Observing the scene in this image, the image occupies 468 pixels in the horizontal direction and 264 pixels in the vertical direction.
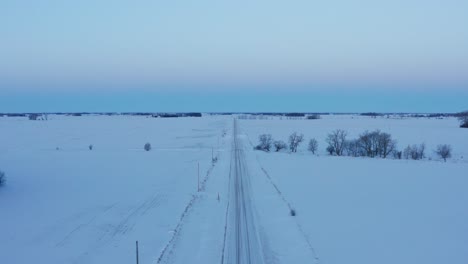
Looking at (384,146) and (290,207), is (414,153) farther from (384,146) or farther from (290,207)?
(290,207)

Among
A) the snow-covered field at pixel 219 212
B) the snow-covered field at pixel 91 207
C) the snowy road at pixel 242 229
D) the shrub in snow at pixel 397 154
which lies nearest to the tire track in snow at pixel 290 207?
the snow-covered field at pixel 219 212

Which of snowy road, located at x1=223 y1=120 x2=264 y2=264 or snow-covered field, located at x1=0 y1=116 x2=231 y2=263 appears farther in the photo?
snow-covered field, located at x1=0 y1=116 x2=231 y2=263

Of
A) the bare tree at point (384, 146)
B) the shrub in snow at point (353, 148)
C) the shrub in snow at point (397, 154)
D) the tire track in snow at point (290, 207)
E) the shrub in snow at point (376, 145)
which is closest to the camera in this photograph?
the tire track in snow at point (290, 207)

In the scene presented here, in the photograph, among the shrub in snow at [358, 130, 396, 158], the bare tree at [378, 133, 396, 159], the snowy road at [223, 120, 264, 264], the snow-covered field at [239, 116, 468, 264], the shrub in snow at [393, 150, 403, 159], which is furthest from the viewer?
the shrub in snow at [358, 130, 396, 158]

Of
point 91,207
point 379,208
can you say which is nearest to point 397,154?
point 379,208

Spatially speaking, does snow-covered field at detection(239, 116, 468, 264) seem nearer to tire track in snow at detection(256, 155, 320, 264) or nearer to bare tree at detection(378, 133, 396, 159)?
tire track in snow at detection(256, 155, 320, 264)

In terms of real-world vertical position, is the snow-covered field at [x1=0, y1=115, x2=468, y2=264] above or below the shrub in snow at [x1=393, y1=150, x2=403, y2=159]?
below

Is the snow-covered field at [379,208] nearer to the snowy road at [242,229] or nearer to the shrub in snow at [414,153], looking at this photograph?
the snowy road at [242,229]

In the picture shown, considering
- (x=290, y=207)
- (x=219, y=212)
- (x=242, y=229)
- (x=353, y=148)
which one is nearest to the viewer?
(x=242, y=229)

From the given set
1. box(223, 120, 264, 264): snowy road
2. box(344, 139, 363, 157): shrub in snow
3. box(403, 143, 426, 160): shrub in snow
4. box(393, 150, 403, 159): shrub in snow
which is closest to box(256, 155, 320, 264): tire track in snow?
box(223, 120, 264, 264): snowy road
